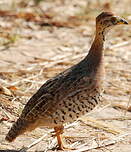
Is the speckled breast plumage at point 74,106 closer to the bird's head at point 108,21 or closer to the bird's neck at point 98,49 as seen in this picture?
the bird's neck at point 98,49

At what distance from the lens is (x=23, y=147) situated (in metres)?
5.30

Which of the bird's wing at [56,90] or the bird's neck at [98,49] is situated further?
the bird's neck at [98,49]

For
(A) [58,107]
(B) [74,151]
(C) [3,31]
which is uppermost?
(C) [3,31]

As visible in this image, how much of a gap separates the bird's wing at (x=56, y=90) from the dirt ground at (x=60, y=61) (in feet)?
1.53

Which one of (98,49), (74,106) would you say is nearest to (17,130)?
(74,106)

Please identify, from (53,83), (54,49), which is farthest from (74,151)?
(54,49)

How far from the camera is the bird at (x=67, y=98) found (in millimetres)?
4992

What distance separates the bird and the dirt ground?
1.19 ft

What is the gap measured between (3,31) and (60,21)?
4.75 ft

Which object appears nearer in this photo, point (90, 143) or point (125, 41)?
point (90, 143)

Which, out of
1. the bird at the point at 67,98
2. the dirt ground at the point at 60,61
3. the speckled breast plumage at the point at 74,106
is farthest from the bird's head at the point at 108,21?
the dirt ground at the point at 60,61

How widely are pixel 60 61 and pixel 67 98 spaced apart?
3.01m

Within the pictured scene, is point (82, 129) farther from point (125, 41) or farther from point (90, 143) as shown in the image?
point (125, 41)

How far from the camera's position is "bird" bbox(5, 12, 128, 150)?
4992 millimetres
